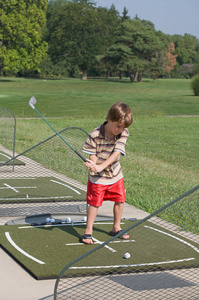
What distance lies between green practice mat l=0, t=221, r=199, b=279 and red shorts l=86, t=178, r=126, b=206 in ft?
1.51

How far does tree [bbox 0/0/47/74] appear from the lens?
55600 millimetres

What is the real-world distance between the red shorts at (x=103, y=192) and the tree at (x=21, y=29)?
171ft

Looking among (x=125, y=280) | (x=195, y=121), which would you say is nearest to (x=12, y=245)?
(x=125, y=280)

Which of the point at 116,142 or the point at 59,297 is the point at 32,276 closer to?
the point at 59,297

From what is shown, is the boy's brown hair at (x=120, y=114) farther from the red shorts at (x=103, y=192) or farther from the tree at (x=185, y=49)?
the tree at (x=185, y=49)

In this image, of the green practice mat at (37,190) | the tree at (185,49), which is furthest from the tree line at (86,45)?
the green practice mat at (37,190)

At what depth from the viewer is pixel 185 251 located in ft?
16.9

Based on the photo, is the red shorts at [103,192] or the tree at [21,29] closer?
the red shorts at [103,192]

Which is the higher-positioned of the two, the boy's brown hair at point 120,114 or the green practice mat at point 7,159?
the boy's brown hair at point 120,114

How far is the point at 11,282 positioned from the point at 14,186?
14.0ft

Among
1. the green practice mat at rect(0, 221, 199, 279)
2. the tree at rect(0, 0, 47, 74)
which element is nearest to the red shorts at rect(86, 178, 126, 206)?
the green practice mat at rect(0, 221, 199, 279)

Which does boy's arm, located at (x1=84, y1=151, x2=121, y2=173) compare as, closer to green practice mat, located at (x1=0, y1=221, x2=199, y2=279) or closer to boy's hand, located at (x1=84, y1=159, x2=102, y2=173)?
boy's hand, located at (x1=84, y1=159, x2=102, y2=173)

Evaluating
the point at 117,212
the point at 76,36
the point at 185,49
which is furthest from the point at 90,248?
the point at 185,49

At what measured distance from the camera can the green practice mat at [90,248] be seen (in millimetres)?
4598
